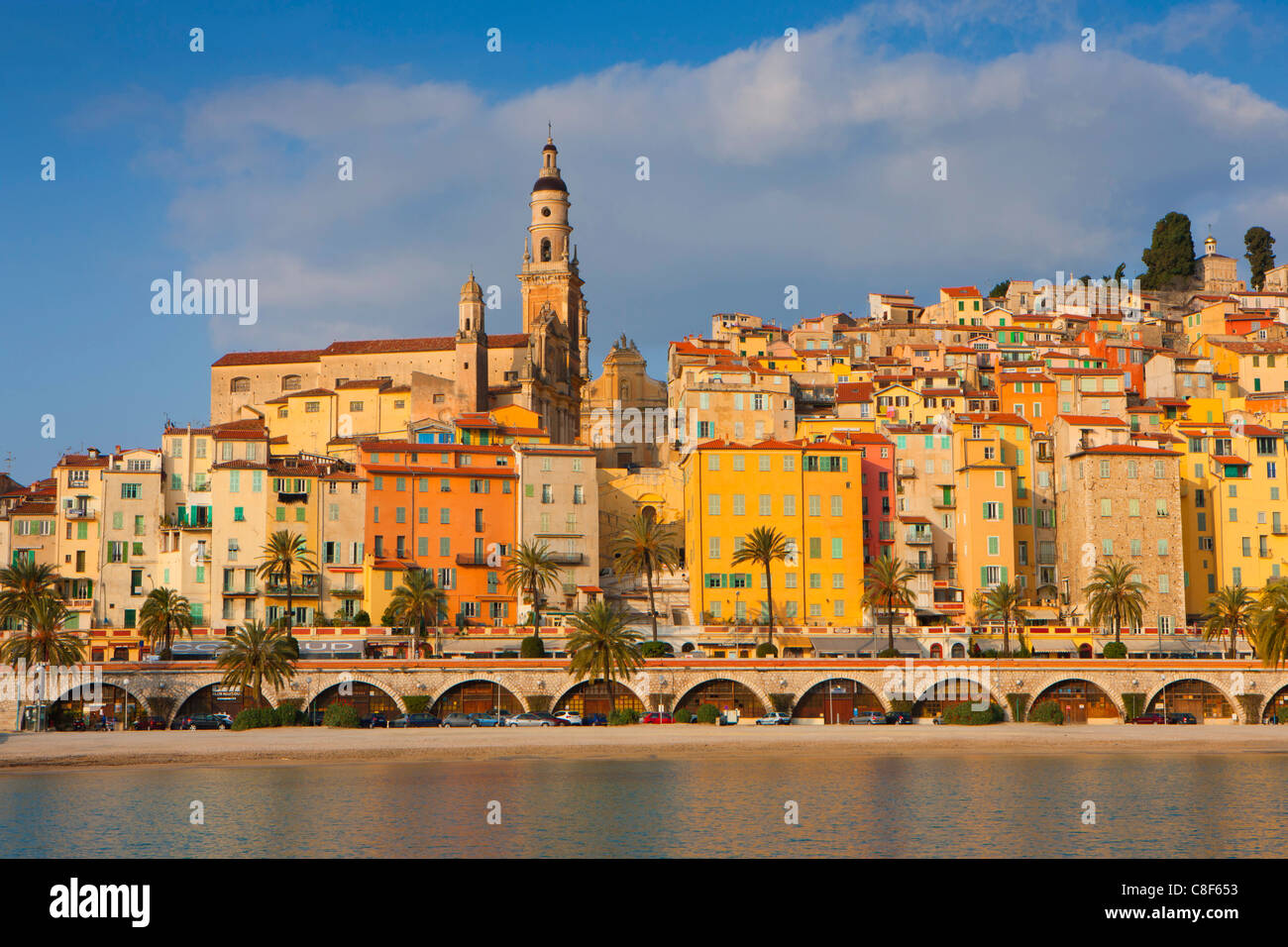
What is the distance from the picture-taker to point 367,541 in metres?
89.1

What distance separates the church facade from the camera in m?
116

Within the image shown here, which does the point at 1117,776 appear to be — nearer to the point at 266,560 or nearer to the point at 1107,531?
the point at 1107,531

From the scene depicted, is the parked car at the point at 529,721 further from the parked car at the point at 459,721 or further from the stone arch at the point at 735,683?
the stone arch at the point at 735,683

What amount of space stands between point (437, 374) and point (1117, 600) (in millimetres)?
63361

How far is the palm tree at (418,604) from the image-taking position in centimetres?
7969

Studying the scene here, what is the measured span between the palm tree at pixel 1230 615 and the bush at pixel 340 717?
1956 inches

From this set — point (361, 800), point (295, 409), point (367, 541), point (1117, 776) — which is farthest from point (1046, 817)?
point (295, 409)

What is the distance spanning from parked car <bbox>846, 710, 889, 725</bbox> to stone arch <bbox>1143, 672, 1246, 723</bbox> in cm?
1520

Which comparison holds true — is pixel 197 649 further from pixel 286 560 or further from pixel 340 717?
pixel 340 717

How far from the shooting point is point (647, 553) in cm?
8738

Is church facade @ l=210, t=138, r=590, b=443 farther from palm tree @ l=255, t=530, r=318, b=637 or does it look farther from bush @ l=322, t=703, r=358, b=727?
bush @ l=322, t=703, r=358, b=727

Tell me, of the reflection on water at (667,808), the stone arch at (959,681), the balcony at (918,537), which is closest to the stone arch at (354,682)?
the reflection on water at (667,808)

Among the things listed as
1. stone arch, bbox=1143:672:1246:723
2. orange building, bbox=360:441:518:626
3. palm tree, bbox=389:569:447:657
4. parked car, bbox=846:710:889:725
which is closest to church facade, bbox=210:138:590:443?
orange building, bbox=360:441:518:626

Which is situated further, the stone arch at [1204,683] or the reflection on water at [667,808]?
the stone arch at [1204,683]
